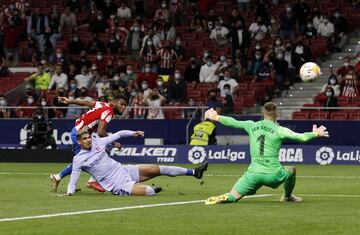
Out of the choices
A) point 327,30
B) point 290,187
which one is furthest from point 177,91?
point 290,187

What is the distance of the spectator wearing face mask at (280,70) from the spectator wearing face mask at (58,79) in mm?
7623

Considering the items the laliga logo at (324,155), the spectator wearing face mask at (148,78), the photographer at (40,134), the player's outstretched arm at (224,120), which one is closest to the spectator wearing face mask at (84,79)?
the spectator wearing face mask at (148,78)

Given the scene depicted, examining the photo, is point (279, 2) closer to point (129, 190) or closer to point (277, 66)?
point (277, 66)

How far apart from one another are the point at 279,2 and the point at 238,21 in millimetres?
3246

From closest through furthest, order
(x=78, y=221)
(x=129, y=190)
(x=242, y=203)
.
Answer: (x=78, y=221)
(x=242, y=203)
(x=129, y=190)

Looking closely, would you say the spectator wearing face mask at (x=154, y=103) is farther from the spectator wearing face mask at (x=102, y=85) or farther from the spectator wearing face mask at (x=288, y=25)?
the spectator wearing face mask at (x=288, y=25)

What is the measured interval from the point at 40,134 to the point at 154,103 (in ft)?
12.9

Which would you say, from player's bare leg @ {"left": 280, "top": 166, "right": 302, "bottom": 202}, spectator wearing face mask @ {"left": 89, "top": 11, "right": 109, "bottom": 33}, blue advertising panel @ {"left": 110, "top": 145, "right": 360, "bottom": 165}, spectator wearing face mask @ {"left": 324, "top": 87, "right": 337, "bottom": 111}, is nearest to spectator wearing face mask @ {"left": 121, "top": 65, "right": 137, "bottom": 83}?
spectator wearing face mask @ {"left": 89, "top": 11, "right": 109, "bottom": 33}

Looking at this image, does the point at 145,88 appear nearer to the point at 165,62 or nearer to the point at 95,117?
the point at 165,62

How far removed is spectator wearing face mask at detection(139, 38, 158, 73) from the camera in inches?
1640

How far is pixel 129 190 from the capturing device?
815 inches

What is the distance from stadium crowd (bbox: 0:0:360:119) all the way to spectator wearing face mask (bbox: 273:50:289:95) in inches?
1.3

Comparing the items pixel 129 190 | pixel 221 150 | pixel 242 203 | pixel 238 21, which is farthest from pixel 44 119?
pixel 242 203

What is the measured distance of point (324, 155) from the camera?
3431 cm
